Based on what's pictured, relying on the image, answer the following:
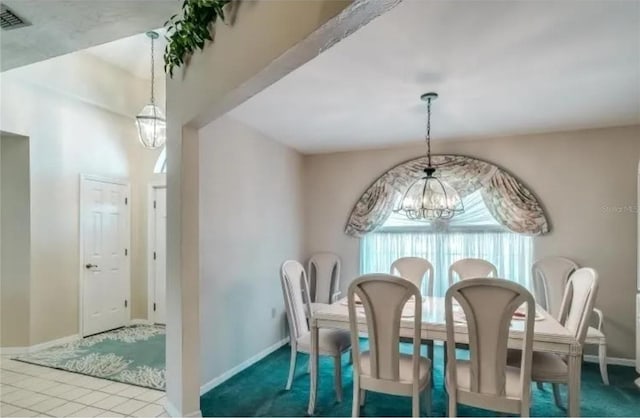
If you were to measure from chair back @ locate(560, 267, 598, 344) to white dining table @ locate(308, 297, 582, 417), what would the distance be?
132mm

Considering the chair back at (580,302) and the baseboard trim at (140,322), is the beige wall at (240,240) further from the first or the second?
the chair back at (580,302)

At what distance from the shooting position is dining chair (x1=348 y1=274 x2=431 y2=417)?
7.72 feet

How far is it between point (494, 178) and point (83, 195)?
199 inches

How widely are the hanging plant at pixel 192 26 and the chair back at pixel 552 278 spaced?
13.1 feet

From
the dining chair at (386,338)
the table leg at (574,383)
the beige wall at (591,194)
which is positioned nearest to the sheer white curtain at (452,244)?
the beige wall at (591,194)

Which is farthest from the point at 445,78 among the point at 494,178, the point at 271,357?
the point at 271,357

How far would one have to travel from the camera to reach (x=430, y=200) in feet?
10.9

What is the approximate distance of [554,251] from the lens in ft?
13.6


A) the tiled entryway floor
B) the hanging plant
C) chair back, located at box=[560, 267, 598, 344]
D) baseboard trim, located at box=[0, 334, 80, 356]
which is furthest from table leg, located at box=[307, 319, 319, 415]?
baseboard trim, located at box=[0, 334, 80, 356]

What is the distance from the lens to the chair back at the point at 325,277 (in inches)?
194

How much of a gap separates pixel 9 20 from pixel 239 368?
3310 mm

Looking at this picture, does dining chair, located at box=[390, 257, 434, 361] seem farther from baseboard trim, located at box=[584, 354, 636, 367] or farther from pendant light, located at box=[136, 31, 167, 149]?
pendant light, located at box=[136, 31, 167, 149]

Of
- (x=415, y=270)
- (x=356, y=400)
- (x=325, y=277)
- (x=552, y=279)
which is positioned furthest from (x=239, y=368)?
(x=552, y=279)

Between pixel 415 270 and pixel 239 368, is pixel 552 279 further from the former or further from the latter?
pixel 239 368
